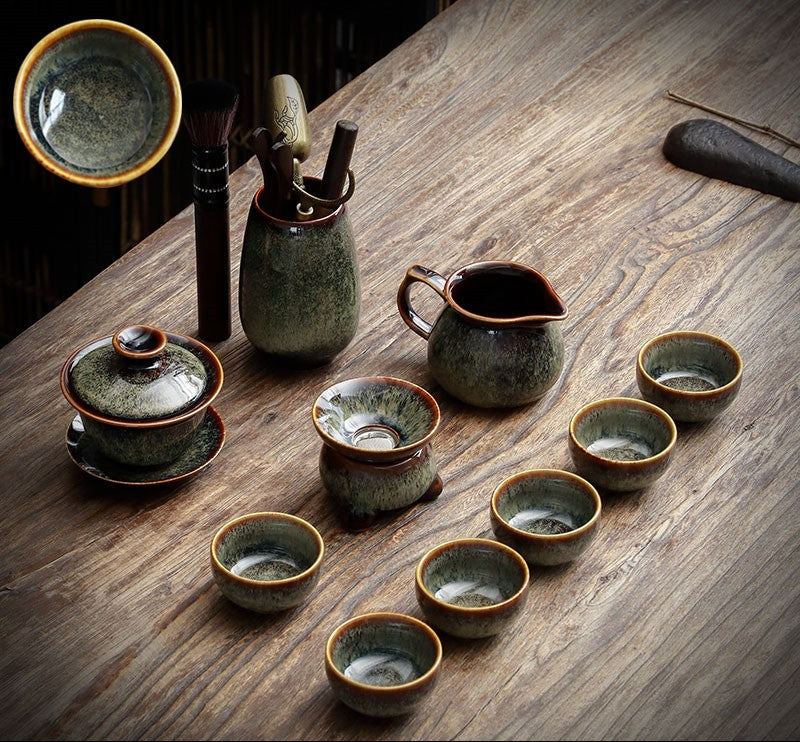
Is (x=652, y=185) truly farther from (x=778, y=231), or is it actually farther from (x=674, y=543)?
(x=674, y=543)

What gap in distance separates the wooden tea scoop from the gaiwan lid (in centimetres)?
115

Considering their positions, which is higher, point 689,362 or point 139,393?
point 139,393

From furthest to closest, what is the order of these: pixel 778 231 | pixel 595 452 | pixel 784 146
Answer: pixel 784 146 < pixel 778 231 < pixel 595 452

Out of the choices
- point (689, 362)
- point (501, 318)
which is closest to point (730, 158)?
point (689, 362)

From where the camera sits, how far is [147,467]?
1564 mm

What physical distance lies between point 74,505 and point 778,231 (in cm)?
131

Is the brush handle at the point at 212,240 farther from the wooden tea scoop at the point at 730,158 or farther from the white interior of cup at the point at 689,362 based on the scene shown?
the wooden tea scoop at the point at 730,158

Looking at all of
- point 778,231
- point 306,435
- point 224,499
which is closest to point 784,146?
point 778,231

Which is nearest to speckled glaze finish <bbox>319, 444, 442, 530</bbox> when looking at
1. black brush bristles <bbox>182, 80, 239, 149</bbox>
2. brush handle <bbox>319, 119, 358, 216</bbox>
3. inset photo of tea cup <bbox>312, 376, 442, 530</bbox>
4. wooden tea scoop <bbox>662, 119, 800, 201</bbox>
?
inset photo of tea cup <bbox>312, 376, 442, 530</bbox>

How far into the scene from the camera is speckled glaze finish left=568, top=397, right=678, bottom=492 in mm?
1569

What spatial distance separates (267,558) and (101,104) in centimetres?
66

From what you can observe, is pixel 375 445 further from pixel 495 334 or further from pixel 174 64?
pixel 174 64

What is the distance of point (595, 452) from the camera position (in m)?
1.65

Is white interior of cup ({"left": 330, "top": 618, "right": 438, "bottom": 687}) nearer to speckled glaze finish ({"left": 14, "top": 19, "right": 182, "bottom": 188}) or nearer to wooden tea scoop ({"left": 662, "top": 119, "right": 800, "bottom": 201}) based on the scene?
speckled glaze finish ({"left": 14, "top": 19, "right": 182, "bottom": 188})
